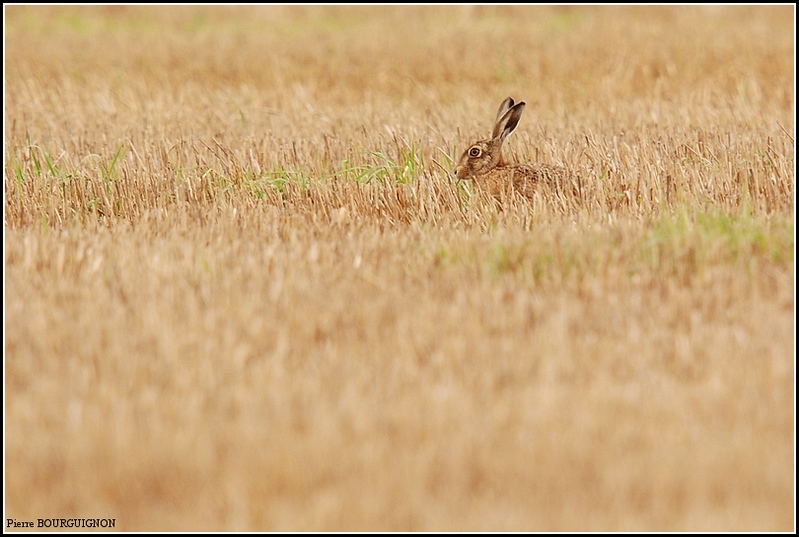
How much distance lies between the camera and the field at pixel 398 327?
2957mm

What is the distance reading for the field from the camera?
116 inches

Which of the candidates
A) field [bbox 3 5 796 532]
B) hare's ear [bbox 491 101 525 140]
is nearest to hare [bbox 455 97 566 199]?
hare's ear [bbox 491 101 525 140]

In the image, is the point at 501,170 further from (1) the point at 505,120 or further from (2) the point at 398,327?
(2) the point at 398,327

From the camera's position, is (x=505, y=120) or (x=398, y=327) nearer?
(x=398, y=327)

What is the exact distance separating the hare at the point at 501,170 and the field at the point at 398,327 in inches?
5.7

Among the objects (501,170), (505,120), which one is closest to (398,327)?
(501,170)

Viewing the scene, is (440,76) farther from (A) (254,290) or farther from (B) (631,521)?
(B) (631,521)

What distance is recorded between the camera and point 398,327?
4016 millimetres

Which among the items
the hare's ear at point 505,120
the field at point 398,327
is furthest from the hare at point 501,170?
the field at point 398,327

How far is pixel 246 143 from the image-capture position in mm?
8172

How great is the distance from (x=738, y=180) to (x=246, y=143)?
3.72m

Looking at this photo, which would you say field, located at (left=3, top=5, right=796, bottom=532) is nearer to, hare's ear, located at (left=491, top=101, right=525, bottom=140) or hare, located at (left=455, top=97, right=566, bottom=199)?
hare, located at (left=455, top=97, right=566, bottom=199)

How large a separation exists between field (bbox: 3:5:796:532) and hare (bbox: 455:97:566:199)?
0.47 feet

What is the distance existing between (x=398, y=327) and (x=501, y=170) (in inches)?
110
